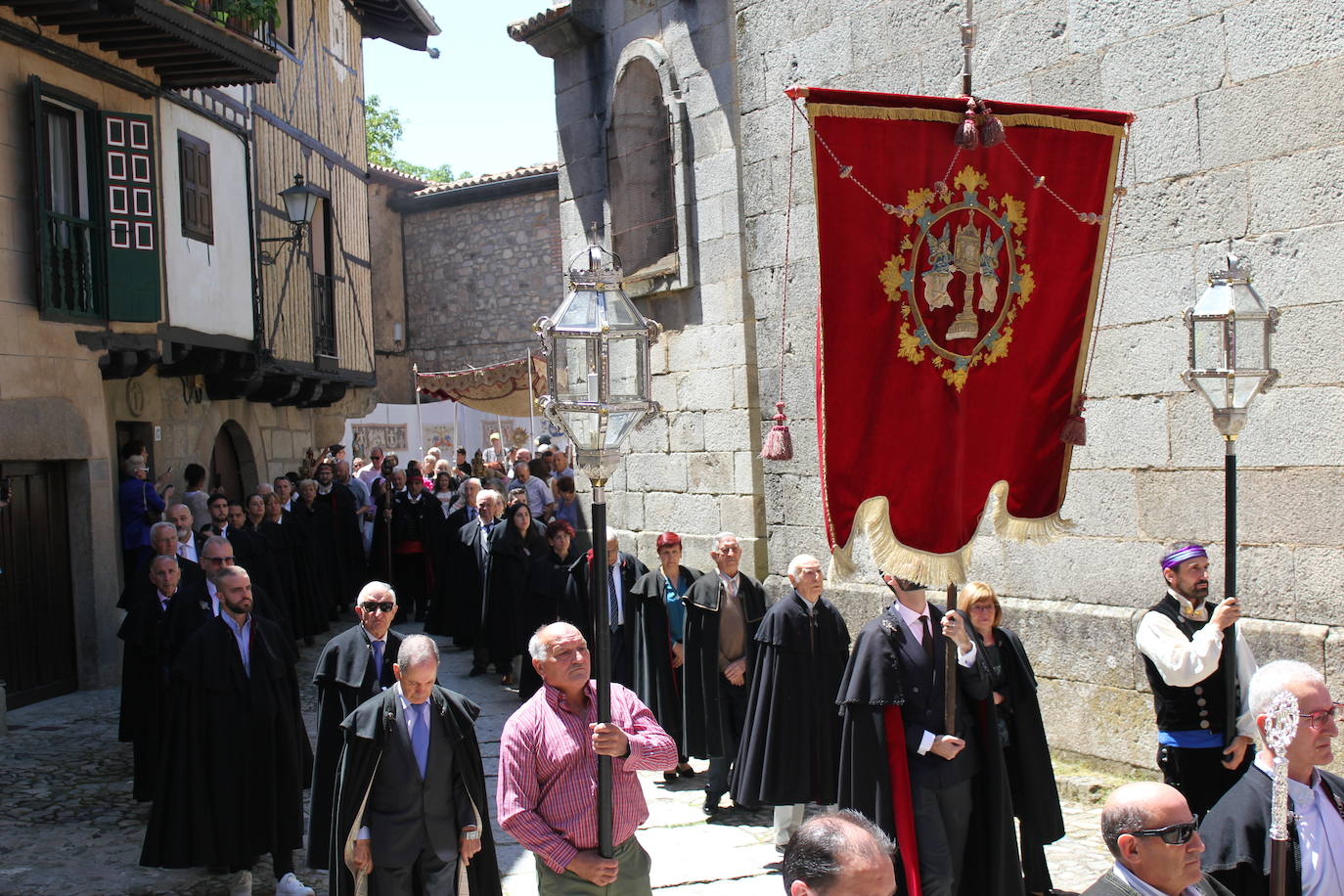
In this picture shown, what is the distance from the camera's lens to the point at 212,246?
14461 mm

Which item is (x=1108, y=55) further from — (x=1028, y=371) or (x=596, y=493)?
(x=596, y=493)

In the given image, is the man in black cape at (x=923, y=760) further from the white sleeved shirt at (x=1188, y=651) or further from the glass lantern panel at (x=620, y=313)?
the glass lantern panel at (x=620, y=313)

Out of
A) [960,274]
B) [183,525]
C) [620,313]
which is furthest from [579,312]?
[183,525]

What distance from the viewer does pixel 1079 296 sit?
5.95 meters

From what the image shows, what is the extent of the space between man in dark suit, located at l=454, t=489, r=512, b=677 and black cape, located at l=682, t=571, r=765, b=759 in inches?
150

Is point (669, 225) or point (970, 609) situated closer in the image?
point (970, 609)

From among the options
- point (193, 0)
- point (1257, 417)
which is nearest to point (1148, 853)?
point (1257, 417)

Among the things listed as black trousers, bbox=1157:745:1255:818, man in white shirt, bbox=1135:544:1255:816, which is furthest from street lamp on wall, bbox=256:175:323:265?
black trousers, bbox=1157:745:1255:818

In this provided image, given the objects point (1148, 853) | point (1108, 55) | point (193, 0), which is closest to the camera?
point (1148, 853)

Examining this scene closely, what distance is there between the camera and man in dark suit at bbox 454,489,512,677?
12.2 meters

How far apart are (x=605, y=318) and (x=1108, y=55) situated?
4.49m

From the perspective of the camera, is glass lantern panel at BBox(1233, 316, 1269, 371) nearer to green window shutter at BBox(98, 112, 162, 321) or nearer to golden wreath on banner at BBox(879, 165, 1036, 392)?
golden wreath on banner at BBox(879, 165, 1036, 392)

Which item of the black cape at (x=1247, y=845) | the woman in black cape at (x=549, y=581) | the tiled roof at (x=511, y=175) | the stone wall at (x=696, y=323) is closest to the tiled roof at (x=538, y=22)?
the stone wall at (x=696, y=323)

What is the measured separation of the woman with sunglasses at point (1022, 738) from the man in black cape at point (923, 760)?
0.37 metres
